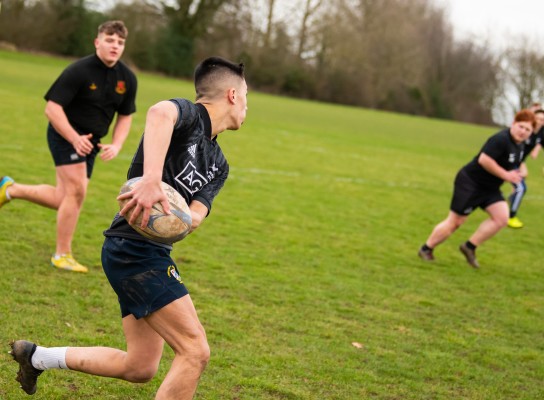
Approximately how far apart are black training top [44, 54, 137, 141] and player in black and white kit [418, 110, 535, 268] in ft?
14.5

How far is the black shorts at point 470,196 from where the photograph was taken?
9.73m

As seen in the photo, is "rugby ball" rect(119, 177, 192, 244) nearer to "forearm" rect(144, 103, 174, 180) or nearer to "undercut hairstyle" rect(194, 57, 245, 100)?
"forearm" rect(144, 103, 174, 180)

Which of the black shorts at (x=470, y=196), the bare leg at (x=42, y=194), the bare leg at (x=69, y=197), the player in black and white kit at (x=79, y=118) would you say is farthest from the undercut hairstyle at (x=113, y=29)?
the black shorts at (x=470, y=196)

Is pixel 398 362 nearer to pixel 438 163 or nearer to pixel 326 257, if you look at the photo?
pixel 326 257

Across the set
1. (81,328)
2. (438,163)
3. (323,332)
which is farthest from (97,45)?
(438,163)

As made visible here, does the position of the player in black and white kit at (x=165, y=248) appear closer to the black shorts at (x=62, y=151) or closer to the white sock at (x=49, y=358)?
the white sock at (x=49, y=358)

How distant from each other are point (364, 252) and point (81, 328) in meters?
5.03

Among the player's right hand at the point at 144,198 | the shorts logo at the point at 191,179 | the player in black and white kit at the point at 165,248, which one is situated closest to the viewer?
the player's right hand at the point at 144,198

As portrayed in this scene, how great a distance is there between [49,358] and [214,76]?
1.81 meters

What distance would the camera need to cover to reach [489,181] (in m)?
9.76

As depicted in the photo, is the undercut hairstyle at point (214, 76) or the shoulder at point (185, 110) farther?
the undercut hairstyle at point (214, 76)

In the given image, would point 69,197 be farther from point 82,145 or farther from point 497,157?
point 497,157

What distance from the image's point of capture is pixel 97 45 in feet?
23.9

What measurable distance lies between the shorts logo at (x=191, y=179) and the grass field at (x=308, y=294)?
1.56 m
